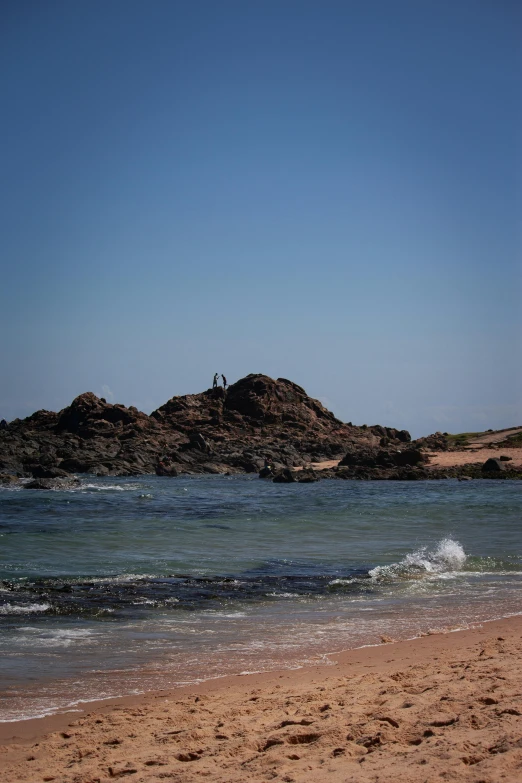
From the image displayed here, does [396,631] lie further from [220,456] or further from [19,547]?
[220,456]

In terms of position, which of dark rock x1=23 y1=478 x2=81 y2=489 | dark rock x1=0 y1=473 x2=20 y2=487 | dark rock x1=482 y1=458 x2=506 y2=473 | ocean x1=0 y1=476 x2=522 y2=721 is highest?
dark rock x1=0 y1=473 x2=20 y2=487

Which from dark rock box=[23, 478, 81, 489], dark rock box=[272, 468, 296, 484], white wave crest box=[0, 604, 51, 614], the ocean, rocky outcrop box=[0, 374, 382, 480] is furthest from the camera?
rocky outcrop box=[0, 374, 382, 480]

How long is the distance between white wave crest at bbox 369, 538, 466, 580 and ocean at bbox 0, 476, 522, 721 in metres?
0.06

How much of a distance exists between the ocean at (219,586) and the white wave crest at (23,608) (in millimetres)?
32

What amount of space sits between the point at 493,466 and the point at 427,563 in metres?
28.4

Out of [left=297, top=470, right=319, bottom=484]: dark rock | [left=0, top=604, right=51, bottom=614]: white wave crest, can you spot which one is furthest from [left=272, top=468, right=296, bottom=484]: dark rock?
[left=0, top=604, right=51, bottom=614]: white wave crest

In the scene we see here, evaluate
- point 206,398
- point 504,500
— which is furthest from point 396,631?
point 206,398

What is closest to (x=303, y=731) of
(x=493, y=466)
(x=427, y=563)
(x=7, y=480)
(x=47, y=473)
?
(x=427, y=563)

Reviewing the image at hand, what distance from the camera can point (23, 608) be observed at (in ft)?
39.1

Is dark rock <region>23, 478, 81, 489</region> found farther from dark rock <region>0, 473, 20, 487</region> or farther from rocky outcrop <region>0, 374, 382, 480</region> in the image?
rocky outcrop <region>0, 374, 382, 480</region>

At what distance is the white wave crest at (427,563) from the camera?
1553cm

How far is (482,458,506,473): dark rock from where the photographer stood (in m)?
42.7

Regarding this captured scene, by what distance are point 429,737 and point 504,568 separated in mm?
11633

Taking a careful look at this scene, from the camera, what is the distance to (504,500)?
30641 millimetres
